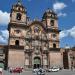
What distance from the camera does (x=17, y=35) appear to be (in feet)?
163

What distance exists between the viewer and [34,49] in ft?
168

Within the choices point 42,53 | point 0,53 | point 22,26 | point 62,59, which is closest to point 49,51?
point 42,53

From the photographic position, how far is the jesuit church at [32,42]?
48.0 meters

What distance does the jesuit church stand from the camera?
157 ft

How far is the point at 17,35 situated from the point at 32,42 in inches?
193

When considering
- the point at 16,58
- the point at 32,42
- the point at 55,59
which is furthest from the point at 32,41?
the point at 55,59

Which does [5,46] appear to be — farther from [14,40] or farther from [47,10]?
[47,10]

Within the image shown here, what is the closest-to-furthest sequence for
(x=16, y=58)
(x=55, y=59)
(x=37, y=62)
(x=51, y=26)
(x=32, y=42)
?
(x=16, y=58) < (x=37, y=62) < (x=32, y=42) < (x=55, y=59) < (x=51, y=26)

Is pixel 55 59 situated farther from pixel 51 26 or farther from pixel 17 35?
pixel 17 35

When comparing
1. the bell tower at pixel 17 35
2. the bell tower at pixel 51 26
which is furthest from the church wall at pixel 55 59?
the bell tower at pixel 17 35

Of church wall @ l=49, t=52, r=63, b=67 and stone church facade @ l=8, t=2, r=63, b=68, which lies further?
church wall @ l=49, t=52, r=63, b=67

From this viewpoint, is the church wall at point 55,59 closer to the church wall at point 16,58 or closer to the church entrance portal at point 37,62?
the church entrance portal at point 37,62

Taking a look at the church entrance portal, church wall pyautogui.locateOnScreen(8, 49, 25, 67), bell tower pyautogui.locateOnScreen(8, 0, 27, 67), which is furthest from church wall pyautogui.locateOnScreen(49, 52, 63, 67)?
bell tower pyautogui.locateOnScreen(8, 0, 27, 67)

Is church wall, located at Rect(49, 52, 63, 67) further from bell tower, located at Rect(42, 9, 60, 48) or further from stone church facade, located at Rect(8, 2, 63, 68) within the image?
bell tower, located at Rect(42, 9, 60, 48)
